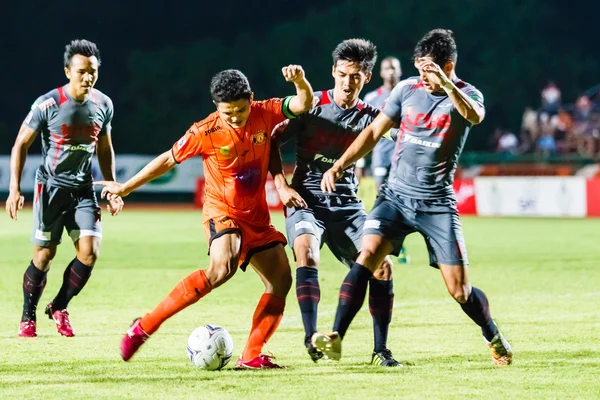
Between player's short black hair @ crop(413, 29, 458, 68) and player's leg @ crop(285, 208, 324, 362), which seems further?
player's leg @ crop(285, 208, 324, 362)

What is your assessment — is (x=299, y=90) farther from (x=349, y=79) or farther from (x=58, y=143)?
(x=58, y=143)

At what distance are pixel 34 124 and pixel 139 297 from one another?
267 centimetres

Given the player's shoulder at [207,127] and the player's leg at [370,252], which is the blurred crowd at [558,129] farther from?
the player's shoulder at [207,127]

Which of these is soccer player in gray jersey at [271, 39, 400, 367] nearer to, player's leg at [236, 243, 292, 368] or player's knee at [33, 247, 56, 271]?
player's leg at [236, 243, 292, 368]

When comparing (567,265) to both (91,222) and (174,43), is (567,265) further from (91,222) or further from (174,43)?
(174,43)

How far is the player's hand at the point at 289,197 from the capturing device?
22.9 ft

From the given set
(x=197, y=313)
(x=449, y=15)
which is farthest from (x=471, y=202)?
(x=197, y=313)

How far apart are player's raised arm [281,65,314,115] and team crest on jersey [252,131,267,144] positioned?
0.79 feet

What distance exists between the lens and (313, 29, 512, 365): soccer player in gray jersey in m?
6.61

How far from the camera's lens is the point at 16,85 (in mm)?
37500

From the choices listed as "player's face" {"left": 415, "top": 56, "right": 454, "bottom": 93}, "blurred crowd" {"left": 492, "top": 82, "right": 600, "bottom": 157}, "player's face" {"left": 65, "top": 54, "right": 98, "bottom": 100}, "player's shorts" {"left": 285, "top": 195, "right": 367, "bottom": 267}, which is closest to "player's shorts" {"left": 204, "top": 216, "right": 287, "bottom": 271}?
"player's shorts" {"left": 285, "top": 195, "right": 367, "bottom": 267}

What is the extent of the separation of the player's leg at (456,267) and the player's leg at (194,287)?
1.13 meters

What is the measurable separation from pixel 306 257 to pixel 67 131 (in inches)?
91.9

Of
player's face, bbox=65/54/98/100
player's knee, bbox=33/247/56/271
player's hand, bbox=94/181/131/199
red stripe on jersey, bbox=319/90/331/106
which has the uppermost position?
player's face, bbox=65/54/98/100
